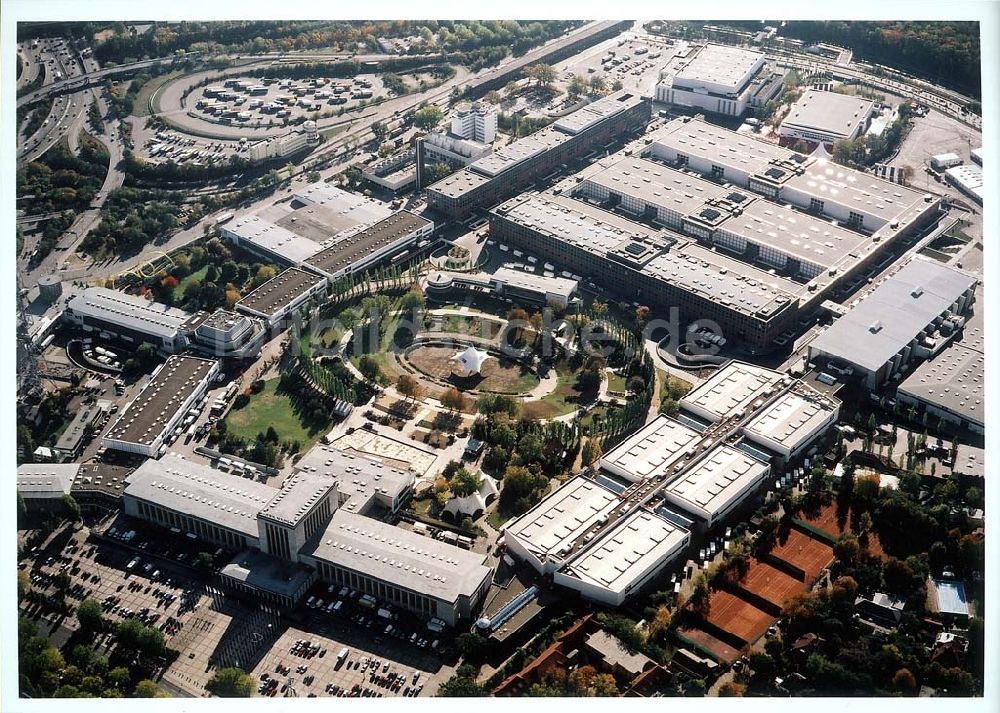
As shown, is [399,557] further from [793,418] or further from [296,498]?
[793,418]

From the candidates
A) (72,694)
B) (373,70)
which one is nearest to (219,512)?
(72,694)

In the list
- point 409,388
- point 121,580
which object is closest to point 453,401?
point 409,388

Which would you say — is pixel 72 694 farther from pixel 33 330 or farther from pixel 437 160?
pixel 437 160

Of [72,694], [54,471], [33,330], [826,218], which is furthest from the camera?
[826,218]

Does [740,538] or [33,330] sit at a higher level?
[33,330]

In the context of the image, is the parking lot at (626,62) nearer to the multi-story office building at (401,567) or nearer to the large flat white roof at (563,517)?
the large flat white roof at (563,517)

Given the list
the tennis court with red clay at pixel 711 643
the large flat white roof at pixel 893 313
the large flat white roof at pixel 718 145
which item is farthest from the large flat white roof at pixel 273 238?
the tennis court with red clay at pixel 711 643
